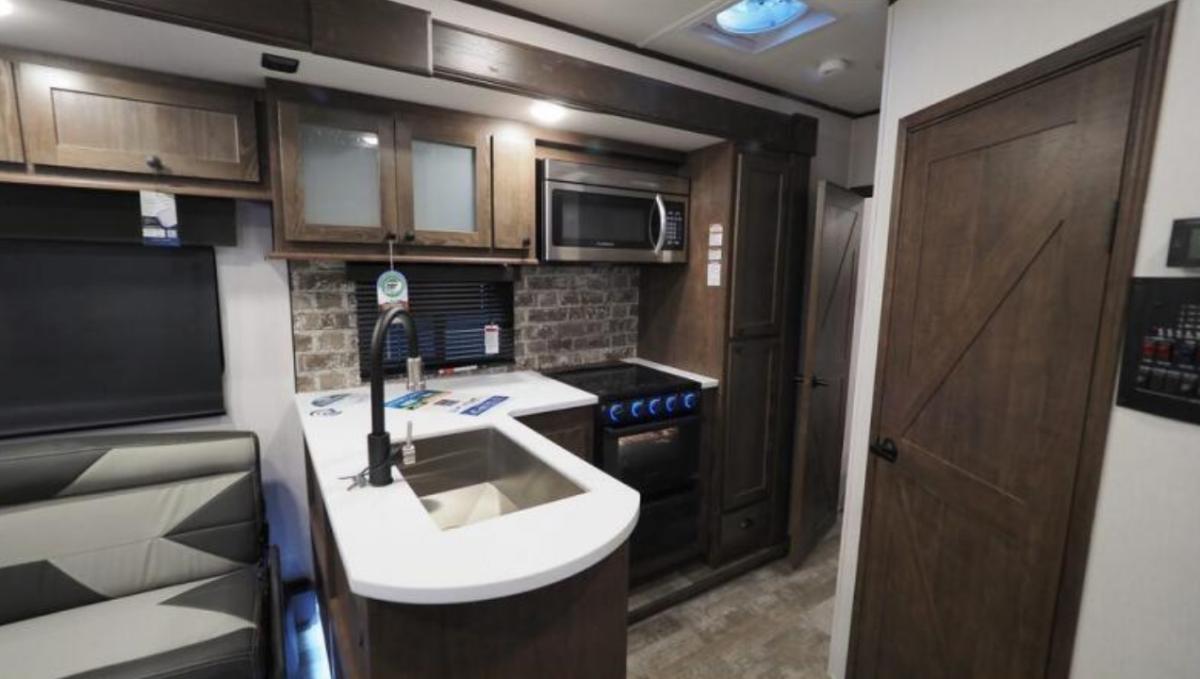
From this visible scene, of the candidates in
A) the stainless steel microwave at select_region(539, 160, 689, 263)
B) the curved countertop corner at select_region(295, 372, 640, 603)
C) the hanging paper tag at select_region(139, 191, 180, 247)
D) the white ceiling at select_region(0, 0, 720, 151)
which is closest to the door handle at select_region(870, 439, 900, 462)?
the curved countertop corner at select_region(295, 372, 640, 603)

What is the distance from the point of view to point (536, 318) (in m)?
2.62

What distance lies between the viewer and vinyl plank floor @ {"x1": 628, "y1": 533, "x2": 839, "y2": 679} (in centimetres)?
200

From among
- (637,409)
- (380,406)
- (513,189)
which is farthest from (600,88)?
(380,406)

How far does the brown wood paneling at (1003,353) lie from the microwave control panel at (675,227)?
43.7 inches

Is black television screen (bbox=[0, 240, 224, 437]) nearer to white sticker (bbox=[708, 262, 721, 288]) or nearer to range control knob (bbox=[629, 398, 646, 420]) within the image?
range control knob (bbox=[629, 398, 646, 420])

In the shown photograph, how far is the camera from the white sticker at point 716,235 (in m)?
2.41

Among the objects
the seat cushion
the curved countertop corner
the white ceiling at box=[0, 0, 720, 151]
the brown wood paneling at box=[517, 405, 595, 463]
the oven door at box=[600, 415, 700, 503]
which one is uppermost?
the white ceiling at box=[0, 0, 720, 151]

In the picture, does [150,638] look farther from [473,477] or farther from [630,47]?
[630,47]

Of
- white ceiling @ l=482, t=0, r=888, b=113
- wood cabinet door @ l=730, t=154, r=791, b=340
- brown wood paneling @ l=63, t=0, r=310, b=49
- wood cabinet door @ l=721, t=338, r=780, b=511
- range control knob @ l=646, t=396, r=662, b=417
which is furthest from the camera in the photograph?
wood cabinet door @ l=721, t=338, r=780, b=511

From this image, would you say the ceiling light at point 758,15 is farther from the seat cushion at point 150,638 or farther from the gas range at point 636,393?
the seat cushion at point 150,638

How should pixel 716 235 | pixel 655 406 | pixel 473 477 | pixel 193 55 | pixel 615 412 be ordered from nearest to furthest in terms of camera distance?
pixel 193 55 < pixel 473 477 < pixel 615 412 < pixel 655 406 < pixel 716 235

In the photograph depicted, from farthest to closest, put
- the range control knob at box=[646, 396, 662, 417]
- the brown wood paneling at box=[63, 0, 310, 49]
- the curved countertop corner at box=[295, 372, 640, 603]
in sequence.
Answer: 1. the range control knob at box=[646, 396, 662, 417]
2. the brown wood paneling at box=[63, 0, 310, 49]
3. the curved countertop corner at box=[295, 372, 640, 603]

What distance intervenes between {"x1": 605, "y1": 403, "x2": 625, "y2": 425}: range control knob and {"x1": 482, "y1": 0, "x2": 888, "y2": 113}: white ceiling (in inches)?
60.3

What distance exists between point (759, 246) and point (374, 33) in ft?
6.00
